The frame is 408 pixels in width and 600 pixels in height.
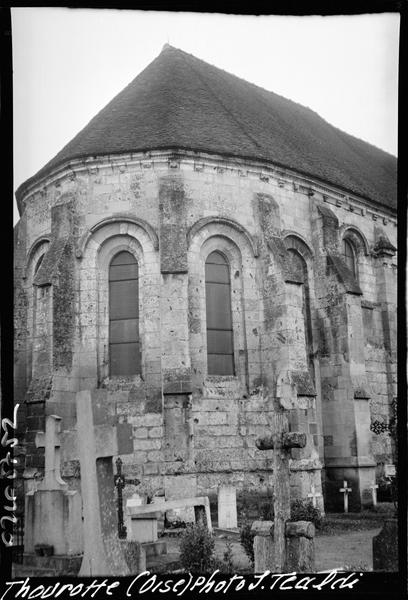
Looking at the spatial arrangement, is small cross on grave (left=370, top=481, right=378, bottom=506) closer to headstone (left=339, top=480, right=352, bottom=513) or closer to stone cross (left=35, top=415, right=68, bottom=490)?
headstone (left=339, top=480, right=352, bottom=513)

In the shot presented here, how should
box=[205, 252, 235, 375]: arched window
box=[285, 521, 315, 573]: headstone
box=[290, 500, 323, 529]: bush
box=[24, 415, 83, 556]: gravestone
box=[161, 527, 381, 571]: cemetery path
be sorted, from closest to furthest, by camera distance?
box=[285, 521, 315, 573]: headstone, box=[24, 415, 83, 556]: gravestone, box=[161, 527, 381, 571]: cemetery path, box=[290, 500, 323, 529]: bush, box=[205, 252, 235, 375]: arched window

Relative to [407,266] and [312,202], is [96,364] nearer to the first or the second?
[312,202]

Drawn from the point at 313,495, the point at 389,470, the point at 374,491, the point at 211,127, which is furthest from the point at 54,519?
the point at 389,470

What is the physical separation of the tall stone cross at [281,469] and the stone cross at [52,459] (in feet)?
10.8

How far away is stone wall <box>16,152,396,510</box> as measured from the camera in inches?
579

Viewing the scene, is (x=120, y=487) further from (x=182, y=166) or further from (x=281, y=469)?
(x=182, y=166)

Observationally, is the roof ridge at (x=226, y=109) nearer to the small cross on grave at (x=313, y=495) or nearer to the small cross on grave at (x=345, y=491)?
the small cross on grave at (x=313, y=495)

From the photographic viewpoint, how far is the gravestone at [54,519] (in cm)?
927

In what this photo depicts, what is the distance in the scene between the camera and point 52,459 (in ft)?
33.9

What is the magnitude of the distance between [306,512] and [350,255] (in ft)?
29.4

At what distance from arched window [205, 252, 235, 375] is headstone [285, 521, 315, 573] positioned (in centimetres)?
789

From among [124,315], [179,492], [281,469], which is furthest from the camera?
[124,315]

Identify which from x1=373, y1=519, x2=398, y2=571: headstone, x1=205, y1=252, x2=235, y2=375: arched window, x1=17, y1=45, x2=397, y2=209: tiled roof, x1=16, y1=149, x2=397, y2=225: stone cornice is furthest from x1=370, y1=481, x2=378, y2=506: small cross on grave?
x1=373, y1=519, x2=398, y2=571: headstone

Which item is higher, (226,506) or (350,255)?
(350,255)
